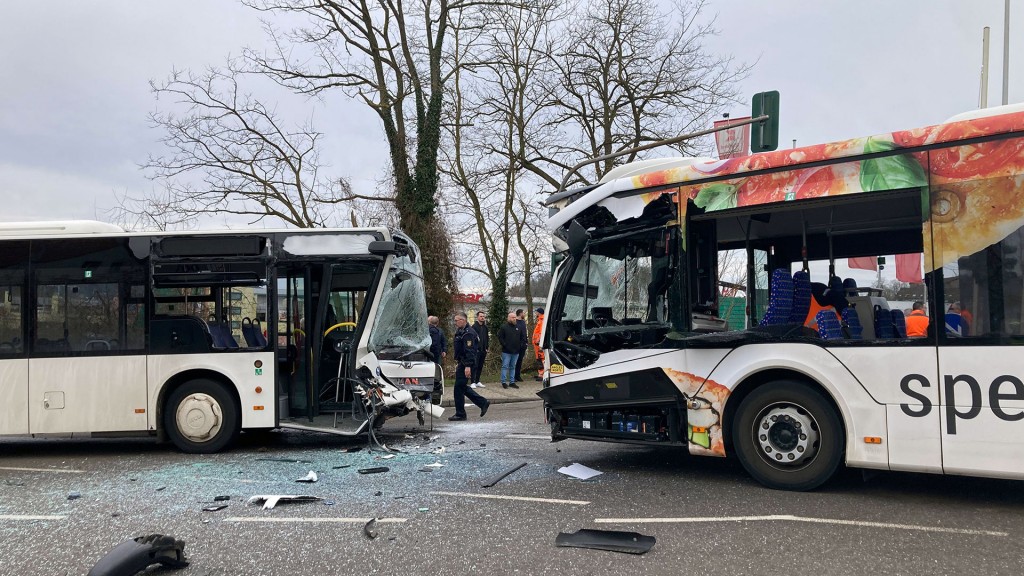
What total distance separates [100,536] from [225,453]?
12.8ft

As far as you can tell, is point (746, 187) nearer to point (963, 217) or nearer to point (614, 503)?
point (963, 217)

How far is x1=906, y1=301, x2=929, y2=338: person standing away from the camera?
602 centimetres

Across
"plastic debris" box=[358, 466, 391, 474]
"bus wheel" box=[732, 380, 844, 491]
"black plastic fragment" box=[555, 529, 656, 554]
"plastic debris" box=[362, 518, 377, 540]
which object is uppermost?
"bus wheel" box=[732, 380, 844, 491]

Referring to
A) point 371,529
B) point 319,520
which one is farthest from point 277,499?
point 371,529

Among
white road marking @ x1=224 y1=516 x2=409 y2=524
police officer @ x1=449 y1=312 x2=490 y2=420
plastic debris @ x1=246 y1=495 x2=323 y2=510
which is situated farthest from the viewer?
police officer @ x1=449 y1=312 x2=490 y2=420

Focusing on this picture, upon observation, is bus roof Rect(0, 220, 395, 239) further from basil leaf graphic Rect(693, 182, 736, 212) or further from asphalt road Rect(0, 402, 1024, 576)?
basil leaf graphic Rect(693, 182, 736, 212)

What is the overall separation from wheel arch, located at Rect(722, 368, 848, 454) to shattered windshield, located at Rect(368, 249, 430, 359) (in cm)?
467

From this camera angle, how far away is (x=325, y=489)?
7.18m

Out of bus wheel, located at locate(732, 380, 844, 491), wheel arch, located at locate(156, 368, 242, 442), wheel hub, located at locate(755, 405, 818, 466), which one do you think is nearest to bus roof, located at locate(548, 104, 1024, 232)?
bus wheel, located at locate(732, 380, 844, 491)

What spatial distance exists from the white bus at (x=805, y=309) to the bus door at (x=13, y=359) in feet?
21.7

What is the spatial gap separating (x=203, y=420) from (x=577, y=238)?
5298mm

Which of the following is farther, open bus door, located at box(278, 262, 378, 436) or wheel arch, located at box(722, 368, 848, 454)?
open bus door, located at box(278, 262, 378, 436)

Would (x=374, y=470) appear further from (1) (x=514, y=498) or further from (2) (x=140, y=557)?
(2) (x=140, y=557)

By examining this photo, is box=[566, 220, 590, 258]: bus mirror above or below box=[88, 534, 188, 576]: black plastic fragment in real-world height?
above
